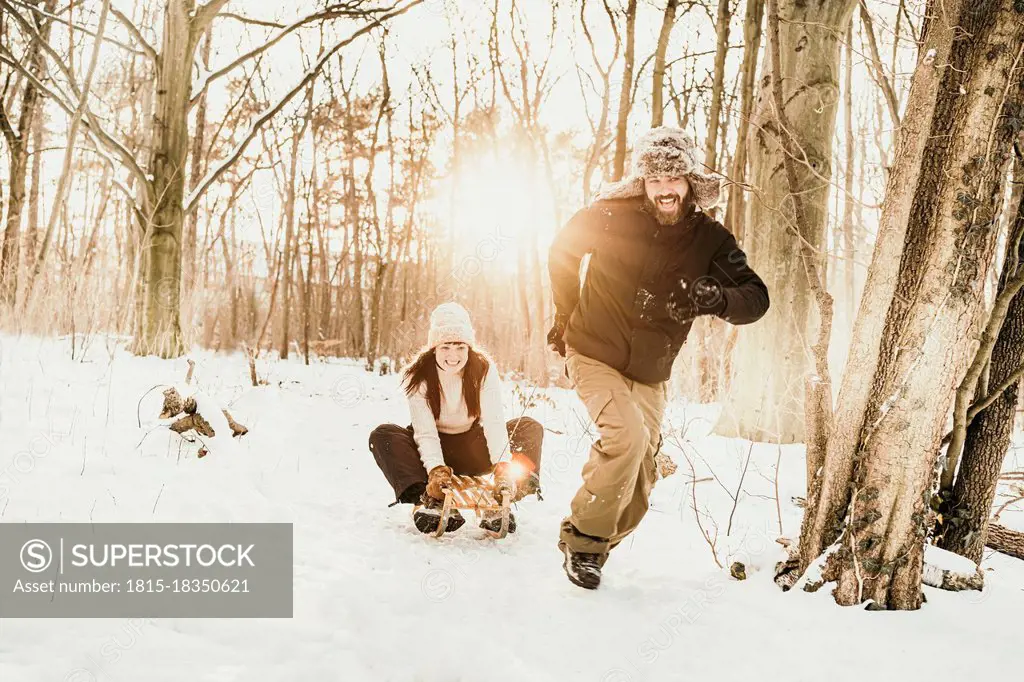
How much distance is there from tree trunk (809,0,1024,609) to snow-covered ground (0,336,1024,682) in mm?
199

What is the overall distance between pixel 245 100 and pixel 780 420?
53.7 feet

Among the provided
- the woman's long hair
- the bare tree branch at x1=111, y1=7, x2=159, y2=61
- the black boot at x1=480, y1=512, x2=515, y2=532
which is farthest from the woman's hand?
the bare tree branch at x1=111, y1=7, x2=159, y2=61

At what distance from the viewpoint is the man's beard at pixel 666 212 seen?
238 centimetres

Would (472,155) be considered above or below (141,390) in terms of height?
above

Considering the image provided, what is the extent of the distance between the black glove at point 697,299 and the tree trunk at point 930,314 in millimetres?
517

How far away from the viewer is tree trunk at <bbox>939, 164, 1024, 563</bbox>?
2.13 m

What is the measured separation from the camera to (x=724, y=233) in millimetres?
2375

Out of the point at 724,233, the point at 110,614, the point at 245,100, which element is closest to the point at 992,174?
the point at 724,233

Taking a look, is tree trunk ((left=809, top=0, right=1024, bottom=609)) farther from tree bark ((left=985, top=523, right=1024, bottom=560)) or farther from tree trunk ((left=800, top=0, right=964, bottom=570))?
tree bark ((left=985, top=523, right=1024, bottom=560))

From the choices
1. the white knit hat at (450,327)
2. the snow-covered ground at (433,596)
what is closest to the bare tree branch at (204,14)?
the snow-covered ground at (433,596)

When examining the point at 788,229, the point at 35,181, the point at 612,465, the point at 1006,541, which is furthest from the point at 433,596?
the point at 35,181

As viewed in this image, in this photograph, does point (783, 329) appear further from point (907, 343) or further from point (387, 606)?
point (387, 606)

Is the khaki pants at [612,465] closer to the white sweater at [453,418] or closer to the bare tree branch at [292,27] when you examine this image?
the white sweater at [453,418]

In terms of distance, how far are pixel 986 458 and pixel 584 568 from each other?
1506mm
